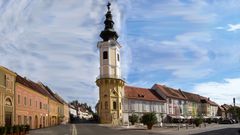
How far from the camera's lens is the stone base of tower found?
8994cm

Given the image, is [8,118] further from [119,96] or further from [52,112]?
[119,96]

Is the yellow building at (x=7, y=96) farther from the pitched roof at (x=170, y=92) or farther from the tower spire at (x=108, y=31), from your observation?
the pitched roof at (x=170, y=92)

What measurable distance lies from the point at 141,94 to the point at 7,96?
207ft

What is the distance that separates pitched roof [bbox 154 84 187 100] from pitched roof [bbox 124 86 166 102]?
8.05ft

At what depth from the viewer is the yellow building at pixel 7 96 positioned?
46.4 m

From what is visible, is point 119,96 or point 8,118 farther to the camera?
point 119,96

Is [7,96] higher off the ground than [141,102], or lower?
higher

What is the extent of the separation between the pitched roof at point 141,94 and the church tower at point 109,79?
10077mm

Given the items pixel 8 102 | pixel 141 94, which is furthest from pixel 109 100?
pixel 8 102

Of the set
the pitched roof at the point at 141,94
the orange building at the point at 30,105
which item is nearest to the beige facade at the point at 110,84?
the pitched roof at the point at 141,94

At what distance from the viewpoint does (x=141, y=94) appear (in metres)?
109

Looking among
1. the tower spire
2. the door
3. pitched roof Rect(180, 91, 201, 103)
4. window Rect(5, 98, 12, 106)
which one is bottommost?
the door

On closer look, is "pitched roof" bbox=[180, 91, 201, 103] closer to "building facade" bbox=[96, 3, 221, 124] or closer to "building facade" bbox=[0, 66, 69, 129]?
"building facade" bbox=[96, 3, 221, 124]

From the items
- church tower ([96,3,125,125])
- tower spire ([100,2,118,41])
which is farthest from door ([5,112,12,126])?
tower spire ([100,2,118,41])
